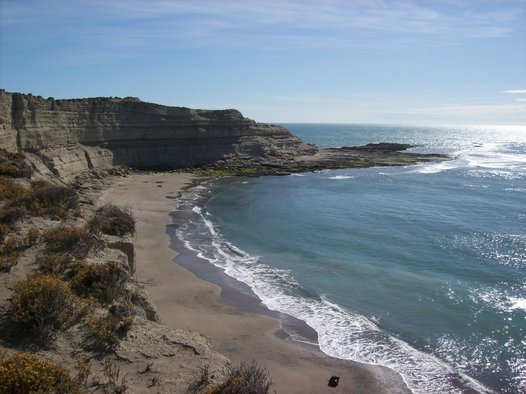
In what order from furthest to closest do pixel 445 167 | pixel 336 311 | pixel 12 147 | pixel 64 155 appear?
pixel 445 167 < pixel 64 155 < pixel 12 147 < pixel 336 311

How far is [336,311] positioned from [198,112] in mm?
51518

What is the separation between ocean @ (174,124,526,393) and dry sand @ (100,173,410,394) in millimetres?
791

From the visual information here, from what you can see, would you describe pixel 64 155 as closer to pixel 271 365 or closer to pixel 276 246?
pixel 276 246

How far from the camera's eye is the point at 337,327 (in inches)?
650

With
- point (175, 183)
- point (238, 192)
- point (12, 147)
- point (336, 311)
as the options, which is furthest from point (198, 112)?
point (336, 311)

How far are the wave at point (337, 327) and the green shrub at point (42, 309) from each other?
314 inches

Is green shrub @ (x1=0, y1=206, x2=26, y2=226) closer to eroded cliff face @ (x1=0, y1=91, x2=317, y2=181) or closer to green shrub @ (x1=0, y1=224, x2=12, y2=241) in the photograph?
green shrub @ (x1=0, y1=224, x2=12, y2=241)

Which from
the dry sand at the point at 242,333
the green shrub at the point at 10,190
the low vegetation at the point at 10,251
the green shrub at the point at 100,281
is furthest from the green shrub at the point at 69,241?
the green shrub at the point at 10,190

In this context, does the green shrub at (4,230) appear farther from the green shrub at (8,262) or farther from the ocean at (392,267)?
the ocean at (392,267)

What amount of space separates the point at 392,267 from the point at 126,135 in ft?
135

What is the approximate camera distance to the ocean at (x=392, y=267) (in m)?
14.8

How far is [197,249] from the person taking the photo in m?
26.4

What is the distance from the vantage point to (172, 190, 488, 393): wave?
1349 centimetres

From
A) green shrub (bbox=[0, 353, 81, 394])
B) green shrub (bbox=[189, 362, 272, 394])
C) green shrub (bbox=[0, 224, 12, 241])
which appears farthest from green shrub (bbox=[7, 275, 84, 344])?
green shrub (bbox=[0, 224, 12, 241])
